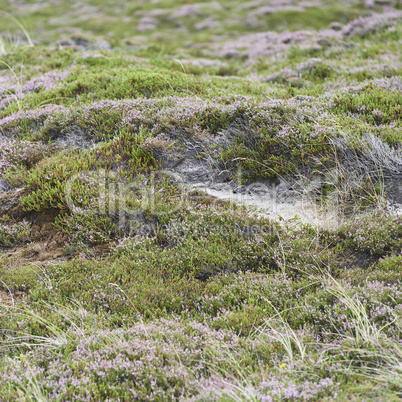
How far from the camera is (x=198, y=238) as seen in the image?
5.37m

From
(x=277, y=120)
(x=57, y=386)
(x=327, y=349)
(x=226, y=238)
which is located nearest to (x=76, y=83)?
(x=277, y=120)

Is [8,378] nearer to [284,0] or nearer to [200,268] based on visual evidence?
[200,268]

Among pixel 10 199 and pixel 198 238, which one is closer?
pixel 198 238

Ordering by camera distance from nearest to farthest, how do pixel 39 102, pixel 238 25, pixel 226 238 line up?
pixel 226 238
pixel 39 102
pixel 238 25

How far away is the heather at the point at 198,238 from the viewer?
11.7ft

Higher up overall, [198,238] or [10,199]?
[10,199]

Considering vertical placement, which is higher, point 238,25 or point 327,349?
point 238,25

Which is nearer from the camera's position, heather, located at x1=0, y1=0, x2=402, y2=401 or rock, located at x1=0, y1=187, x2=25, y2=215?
heather, located at x1=0, y1=0, x2=402, y2=401

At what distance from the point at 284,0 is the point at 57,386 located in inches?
1264

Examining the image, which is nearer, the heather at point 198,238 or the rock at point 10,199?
the heather at point 198,238

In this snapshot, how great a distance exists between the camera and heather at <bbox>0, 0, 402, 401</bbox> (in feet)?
11.7

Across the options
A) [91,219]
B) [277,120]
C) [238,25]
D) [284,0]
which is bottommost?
[91,219]

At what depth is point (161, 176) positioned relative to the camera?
6.31 meters

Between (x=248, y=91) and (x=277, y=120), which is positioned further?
(x=248, y=91)
